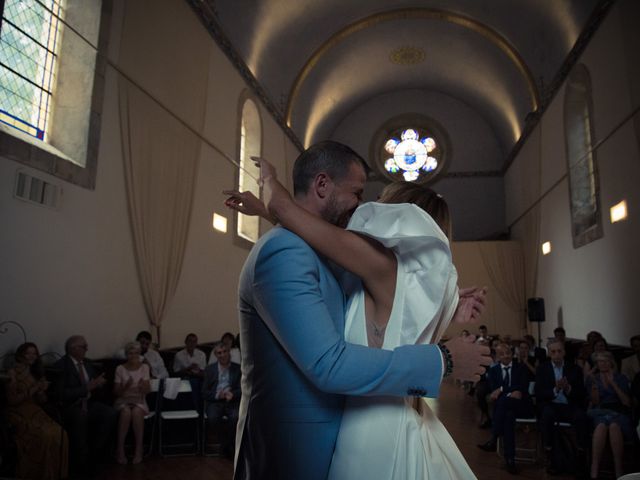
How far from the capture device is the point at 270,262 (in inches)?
50.5

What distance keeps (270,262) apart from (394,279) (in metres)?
0.37

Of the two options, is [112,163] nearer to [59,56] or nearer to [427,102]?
[59,56]

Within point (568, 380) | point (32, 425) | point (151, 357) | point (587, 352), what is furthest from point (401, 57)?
point (32, 425)

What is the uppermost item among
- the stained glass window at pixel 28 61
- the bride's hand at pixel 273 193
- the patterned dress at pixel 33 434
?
the stained glass window at pixel 28 61

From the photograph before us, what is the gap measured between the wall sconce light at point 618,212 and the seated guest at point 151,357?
7.42 meters

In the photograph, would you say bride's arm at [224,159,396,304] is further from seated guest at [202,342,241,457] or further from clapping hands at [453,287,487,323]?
seated guest at [202,342,241,457]

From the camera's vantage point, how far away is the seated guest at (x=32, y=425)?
13.6ft

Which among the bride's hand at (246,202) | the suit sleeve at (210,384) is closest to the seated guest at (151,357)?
the suit sleeve at (210,384)

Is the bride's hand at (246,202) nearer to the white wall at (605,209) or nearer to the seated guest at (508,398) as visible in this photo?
the seated guest at (508,398)

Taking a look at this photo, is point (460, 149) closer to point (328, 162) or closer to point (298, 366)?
point (328, 162)

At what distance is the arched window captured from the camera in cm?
951

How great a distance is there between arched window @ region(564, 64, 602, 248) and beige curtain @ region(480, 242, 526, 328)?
17.1 feet

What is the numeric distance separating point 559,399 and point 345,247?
5.42m

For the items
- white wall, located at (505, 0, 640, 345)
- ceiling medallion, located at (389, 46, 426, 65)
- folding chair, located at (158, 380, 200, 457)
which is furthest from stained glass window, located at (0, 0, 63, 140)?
ceiling medallion, located at (389, 46, 426, 65)
